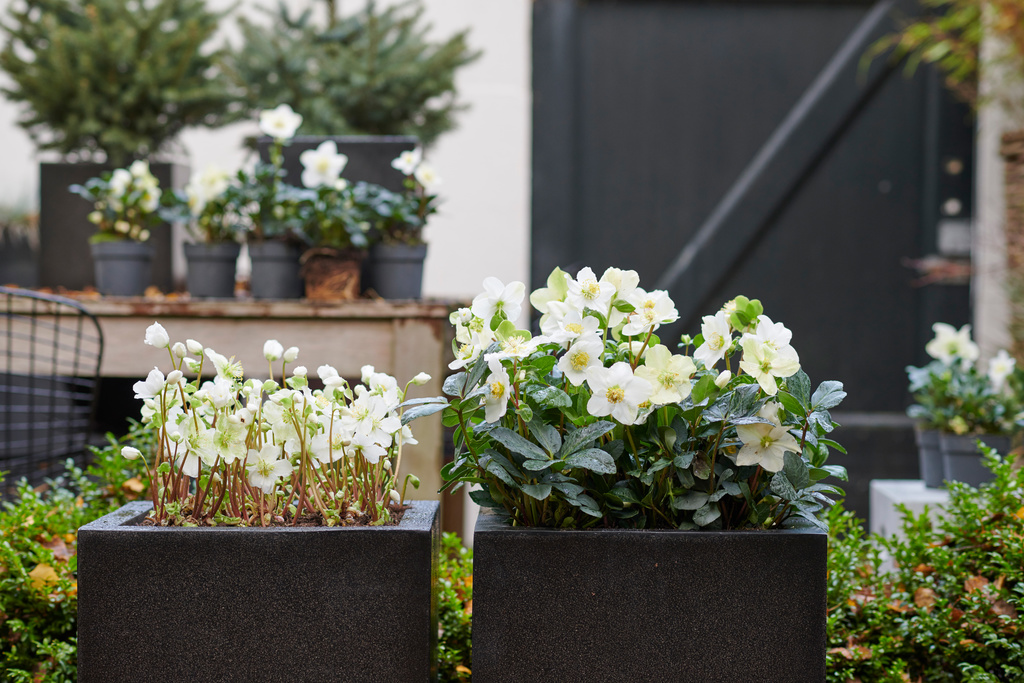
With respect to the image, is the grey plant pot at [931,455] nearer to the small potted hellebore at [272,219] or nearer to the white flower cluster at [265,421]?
the white flower cluster at [265,421]

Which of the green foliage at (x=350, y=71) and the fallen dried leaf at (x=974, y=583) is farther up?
the green foliage at (x=350, y=71)

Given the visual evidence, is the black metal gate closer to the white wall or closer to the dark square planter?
the white wall

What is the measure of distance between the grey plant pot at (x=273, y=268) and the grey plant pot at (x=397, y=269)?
194 millimetres

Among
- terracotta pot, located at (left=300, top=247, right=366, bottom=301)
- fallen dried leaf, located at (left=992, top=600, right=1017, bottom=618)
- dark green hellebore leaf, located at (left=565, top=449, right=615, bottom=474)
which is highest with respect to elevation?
terracotta pot, located at (left=300, top=247, right=366, bottom=301)

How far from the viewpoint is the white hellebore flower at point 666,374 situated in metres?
0.72

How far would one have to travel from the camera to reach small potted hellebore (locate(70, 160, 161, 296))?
2.08 m

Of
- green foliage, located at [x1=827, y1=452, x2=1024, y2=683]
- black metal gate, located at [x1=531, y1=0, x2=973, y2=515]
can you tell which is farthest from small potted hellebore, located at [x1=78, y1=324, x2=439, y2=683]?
black metal gate, located at [x1=531, y1=0, x2=973, y2=515]

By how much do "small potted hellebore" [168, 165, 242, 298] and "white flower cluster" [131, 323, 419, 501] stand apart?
1282mm

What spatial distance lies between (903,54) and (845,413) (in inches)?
53.5

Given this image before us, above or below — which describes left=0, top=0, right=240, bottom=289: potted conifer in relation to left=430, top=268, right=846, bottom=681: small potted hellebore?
above

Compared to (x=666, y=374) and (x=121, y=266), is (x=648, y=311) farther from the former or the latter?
(x=121, y=266)

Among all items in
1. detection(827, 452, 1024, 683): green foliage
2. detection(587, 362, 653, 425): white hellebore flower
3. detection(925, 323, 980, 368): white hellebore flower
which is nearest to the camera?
detection(587, 362, 653, 425): white hellebore flower

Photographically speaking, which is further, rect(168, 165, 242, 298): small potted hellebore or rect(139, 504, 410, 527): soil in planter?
rect(168, 165, 242, 298): small potted hellebore

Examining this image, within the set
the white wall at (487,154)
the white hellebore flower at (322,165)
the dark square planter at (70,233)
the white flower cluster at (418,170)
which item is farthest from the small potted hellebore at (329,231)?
the white wall at (487,154)
